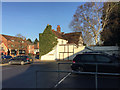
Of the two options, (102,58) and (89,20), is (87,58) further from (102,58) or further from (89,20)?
A: (89,20)

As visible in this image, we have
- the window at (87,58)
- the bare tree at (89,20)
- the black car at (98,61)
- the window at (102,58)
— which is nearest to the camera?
the black car at (98,61)

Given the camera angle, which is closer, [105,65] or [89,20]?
[105,65]

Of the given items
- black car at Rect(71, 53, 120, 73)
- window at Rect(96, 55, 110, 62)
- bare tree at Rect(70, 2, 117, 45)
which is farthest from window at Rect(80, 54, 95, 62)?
bare tree at Rect(70, 2, 117, 45)

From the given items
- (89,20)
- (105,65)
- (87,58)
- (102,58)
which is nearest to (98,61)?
(102,58)

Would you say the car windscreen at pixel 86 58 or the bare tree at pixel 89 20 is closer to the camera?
the car windscreen at pixel 86 58

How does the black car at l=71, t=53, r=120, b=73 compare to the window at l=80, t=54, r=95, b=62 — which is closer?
the black car at l=71, t=53, r=120, b=73

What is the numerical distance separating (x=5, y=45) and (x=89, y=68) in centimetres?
4862

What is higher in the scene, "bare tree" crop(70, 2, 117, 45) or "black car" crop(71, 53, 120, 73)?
"bare tree" crop(70, 2, 117, 45)

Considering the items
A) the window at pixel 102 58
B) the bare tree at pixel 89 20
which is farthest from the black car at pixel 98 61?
the bare tree at pixel 89 20

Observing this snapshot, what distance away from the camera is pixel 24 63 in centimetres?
1698

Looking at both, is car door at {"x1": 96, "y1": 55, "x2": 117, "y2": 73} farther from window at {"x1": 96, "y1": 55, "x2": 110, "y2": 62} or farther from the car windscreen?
the car windscreen

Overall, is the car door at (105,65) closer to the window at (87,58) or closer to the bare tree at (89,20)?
the window at (87,58)

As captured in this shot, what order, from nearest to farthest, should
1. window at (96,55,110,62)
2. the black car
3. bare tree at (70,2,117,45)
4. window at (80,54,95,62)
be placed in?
1. the black car
2. window at (96,55,110,62)
3. window at (80,54,95,62)
4. bare tree at (70,2,117,45)

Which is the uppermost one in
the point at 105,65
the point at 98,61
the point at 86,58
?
the point at 86,58
